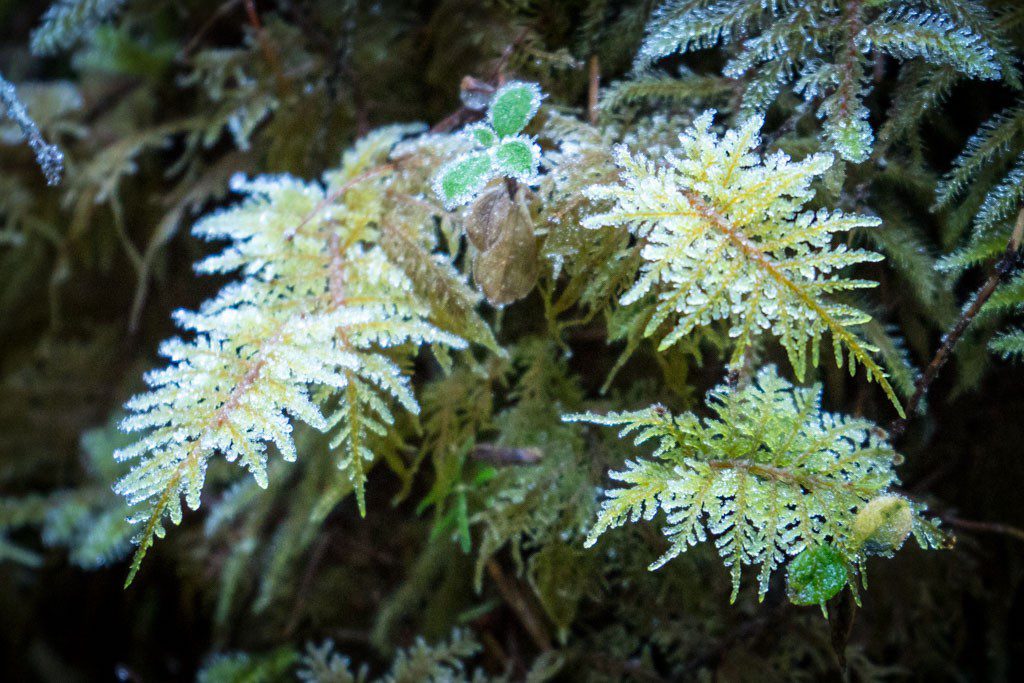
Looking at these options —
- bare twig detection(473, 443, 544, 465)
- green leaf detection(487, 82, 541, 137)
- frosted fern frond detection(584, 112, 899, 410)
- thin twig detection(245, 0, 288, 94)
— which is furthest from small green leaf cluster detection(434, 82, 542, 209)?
thin twig detection(245, 0, 288, 94)

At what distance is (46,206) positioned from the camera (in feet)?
5.44

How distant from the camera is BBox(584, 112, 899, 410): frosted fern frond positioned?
0.70 meters

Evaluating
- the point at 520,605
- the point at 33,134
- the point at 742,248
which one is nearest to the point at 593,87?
the point at 742,248

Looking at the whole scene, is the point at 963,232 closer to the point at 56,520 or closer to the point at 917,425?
the point at 917,425

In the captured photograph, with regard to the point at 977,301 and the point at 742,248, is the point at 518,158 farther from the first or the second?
the point at 977,301

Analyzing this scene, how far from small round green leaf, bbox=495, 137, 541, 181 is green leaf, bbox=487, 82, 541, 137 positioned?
0.03 metres

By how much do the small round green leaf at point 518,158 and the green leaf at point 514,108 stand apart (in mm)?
31

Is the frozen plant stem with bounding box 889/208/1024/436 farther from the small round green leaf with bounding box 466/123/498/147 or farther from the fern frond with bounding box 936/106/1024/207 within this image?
the small round green leaf with bounding box 466/123/498/147

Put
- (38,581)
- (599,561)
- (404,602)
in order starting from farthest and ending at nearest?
1. (38,581)
2. (404,602)
3. (599,561)

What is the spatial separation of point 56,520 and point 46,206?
2.60 ft

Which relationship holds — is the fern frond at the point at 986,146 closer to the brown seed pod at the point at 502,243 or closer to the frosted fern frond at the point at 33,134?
the brown seed pod at the point at 502,243

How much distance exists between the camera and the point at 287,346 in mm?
808

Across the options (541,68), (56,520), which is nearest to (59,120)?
(56,520)

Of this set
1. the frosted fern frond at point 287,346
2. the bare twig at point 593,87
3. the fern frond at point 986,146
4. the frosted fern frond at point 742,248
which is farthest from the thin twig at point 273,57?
the fern frond at point 986,146
